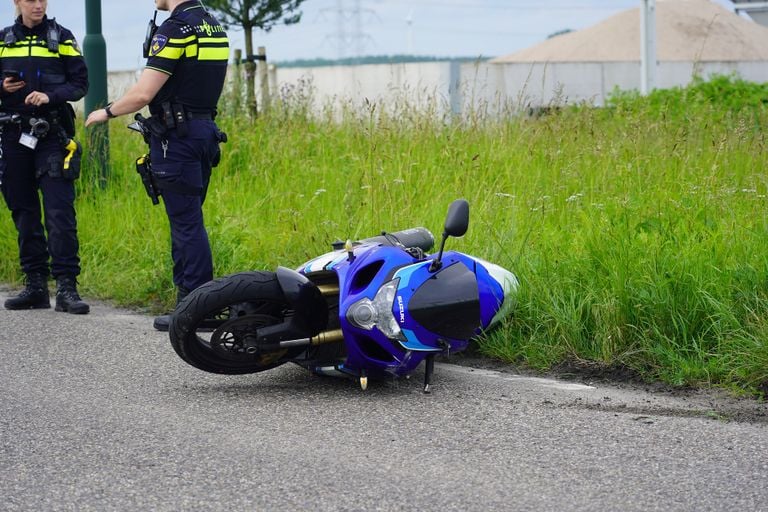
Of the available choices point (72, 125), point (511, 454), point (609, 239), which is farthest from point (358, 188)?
point (511, 454)

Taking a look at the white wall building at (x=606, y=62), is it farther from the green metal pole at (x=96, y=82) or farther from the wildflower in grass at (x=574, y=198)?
the wildflower in grass at (x=574, y=198)

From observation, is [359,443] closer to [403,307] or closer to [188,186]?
→ [403,307]

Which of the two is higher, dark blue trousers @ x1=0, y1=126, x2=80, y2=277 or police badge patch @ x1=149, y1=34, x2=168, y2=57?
police badge patch @ x1=149, y1=34, x2=168, y2=57

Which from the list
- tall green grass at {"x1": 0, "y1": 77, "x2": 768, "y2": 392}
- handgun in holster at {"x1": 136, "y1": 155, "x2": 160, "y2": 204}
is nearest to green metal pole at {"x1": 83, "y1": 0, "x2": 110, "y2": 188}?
tall green grass at {"x1": 0, "y1": 77, "x2": 768, "y2": 392}

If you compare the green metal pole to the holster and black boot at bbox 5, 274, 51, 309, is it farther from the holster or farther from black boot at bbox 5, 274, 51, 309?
black boot at bbox 5, 274, 51, 309

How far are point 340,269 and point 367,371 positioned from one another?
0.46m

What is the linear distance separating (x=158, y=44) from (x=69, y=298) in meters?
1.81

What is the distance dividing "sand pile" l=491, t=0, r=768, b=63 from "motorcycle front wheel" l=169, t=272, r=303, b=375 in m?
36.1

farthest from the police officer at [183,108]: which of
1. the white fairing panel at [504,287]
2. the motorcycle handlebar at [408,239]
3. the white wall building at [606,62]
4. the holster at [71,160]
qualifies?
the white wall building at [606,62]

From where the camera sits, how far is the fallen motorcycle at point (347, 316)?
15.5ft

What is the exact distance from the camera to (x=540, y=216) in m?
7.04

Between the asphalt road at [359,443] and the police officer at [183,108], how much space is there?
1089mm

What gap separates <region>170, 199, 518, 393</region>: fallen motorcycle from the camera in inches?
186

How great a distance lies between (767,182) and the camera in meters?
6.55
